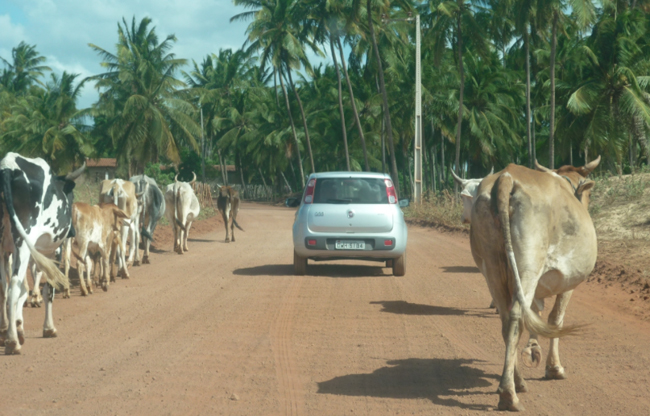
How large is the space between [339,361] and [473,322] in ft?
8.21

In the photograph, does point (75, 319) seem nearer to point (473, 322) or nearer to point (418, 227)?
point (473, 322)

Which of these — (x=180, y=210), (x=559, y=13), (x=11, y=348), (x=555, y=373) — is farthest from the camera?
(x=559, y=13)

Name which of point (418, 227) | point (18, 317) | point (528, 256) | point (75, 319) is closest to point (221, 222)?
point (418, 227)

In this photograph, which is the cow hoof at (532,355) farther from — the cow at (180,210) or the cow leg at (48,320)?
the cow at (180,210)

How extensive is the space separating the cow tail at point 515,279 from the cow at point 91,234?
21.5 feet

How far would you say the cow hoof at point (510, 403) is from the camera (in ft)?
15.4

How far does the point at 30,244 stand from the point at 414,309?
466 cm

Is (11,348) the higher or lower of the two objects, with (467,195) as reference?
lower

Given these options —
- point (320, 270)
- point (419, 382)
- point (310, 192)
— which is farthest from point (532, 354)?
point (320, 270)

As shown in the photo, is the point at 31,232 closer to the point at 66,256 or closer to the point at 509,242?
the point at 66,256

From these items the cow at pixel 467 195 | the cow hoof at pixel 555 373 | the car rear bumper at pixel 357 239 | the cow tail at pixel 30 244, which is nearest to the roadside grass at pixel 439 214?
the car rear bumper at pixel 357 239

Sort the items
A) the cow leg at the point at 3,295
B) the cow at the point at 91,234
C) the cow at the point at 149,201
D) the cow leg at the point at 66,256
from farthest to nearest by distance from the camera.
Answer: the cow at the point at 149,201
the cow at the point at 91,234
the cow leg at the point at 66,256
the cow leg at the point at 3,295

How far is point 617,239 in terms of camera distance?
50.5ft

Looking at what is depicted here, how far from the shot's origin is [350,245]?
11789mm
